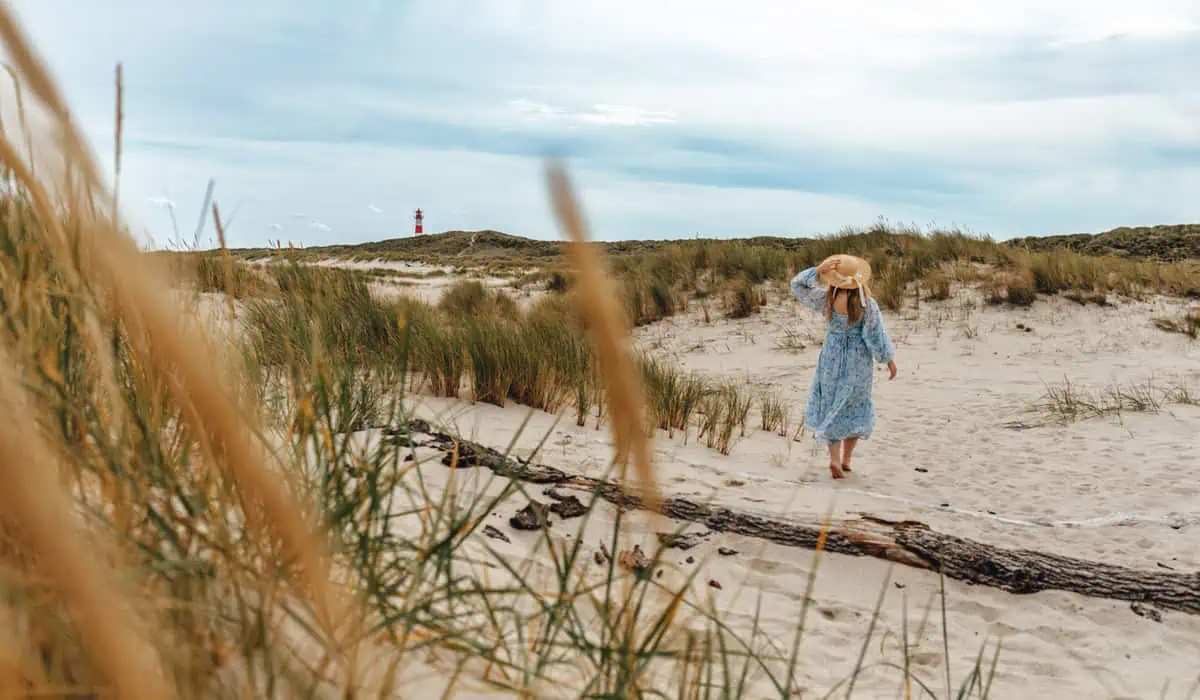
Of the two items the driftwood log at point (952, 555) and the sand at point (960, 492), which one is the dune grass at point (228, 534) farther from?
the driftwood log at point (952, 555)

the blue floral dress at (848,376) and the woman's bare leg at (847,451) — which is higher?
the blue floral dress at (848,376)

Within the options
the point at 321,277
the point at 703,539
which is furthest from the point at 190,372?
the point at 321,277

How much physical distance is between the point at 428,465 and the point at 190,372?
3.53 meters

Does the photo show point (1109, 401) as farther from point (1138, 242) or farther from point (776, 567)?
point (1138, 242)

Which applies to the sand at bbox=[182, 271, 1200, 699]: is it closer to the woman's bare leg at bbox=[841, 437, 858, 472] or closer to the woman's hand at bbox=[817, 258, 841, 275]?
the woman's bare leg at bbox=[841, 437, 858, 472]

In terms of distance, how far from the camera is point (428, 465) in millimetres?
3830

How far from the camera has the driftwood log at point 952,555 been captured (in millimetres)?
3529

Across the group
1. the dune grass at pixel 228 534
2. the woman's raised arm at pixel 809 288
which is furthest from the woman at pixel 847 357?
the dune grass at pixel 228 534

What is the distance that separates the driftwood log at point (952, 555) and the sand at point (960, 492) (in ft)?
0.21

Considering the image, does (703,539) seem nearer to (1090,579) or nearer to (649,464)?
(1090,579)

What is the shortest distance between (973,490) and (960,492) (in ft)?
0.41

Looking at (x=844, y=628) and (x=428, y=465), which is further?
(x=428, y=465)

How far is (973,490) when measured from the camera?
5801 millimetres

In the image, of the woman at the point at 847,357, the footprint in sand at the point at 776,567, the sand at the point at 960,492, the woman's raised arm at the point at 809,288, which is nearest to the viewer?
the sand at the point at 960,492
